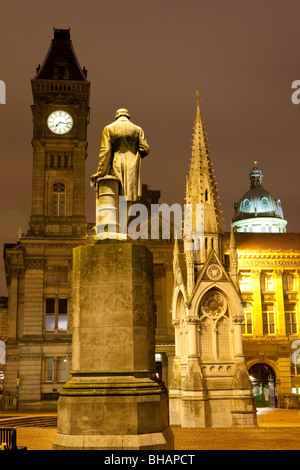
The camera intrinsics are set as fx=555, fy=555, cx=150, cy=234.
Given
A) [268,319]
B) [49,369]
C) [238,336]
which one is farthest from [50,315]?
[238,336]

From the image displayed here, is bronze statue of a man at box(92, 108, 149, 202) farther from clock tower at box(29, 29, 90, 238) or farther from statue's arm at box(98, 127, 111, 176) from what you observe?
clock tower at box(29, 29, 90, 238)

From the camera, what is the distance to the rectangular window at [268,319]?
171 ft

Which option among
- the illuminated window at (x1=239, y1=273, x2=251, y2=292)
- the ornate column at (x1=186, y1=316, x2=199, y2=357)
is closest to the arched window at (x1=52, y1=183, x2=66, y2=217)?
the illuminated window at (x1=239, y1=273, x2=251, y2=292)

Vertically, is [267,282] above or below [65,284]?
above

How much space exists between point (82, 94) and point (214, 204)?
29.2 meters

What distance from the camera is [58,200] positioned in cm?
5356

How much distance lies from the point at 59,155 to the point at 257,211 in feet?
156

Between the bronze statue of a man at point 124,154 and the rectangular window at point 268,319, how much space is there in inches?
1667

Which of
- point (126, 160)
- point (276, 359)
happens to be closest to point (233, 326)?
point (126, 160)

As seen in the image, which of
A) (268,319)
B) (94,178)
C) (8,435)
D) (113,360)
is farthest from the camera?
(268,319)

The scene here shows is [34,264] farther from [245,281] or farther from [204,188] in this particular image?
[204,188]

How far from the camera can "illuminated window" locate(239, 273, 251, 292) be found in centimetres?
5319

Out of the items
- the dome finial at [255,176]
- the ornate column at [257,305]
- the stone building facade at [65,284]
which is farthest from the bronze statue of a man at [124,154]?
the dome finial at [255,176]

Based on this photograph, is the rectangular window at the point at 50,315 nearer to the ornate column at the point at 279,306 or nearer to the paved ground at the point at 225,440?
the ornate column at the point at 279,306
